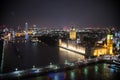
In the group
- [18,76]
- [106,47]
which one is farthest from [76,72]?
[106,47]

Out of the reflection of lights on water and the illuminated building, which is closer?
the reflection of lights on water

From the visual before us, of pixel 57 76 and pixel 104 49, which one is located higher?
pixel 104 49

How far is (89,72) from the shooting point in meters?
7.33

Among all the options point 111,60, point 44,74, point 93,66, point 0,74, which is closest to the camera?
point 0,74

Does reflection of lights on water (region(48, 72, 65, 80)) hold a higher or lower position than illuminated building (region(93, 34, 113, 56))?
lower

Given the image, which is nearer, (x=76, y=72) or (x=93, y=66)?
(x=76, y=72)

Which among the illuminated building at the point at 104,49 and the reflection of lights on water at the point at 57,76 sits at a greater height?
Answer: the illuminated building at the point at 104,49

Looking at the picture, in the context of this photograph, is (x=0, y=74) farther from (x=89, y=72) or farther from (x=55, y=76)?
(x=89, y=72)

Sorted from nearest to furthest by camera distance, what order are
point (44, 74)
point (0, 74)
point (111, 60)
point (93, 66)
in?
point (0, 74), point (44, 74), point (93, 66), point (111, 60)

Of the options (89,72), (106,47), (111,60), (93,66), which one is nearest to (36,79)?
(89,72)

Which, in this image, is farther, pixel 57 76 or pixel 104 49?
pixel 104 49

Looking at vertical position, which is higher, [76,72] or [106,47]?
[106,47]

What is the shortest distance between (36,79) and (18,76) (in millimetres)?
584

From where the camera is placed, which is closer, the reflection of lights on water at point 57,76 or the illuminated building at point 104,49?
the reflection of lights on water at point 57,76
